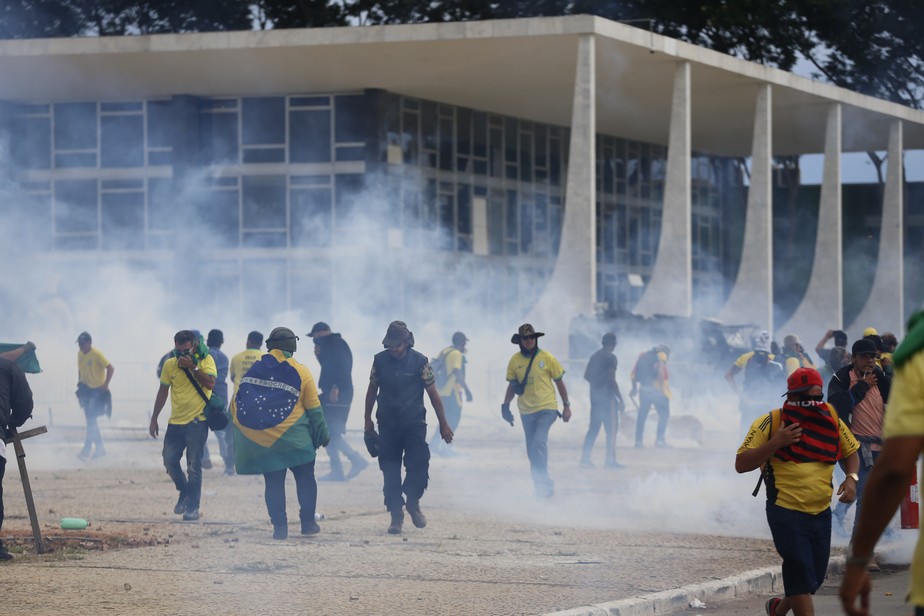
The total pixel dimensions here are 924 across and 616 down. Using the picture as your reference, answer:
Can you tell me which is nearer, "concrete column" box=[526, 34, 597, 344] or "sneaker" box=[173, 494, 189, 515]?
"sneaker" box=[173, 494, 189, 515]

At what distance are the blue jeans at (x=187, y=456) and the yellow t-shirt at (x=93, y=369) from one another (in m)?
7.65

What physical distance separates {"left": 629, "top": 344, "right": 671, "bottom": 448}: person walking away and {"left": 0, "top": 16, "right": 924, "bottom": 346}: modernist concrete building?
35.1ft

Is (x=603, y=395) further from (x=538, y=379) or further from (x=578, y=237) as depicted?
(x=578, y=237)

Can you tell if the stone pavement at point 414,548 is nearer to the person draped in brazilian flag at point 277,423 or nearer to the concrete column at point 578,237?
the person draped in brazilian flag at point 277,423

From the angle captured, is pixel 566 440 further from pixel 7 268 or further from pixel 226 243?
pixel 7 268

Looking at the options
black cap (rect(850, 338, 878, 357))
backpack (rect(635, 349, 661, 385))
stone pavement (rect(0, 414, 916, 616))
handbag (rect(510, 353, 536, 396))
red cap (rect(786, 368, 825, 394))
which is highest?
black cap (rect(850, 338, 878, 357))

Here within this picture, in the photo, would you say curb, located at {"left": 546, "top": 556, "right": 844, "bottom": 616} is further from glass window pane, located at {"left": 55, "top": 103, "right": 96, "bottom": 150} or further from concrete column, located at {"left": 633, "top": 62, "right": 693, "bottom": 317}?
glass window pane, located at {"left": 55, "top": 103, "right": 96, "bottom": 150}

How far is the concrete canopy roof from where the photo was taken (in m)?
33.3

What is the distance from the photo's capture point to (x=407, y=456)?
11438 mm

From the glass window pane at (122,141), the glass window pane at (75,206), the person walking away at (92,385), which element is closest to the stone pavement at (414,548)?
the person walking away at (92,385)

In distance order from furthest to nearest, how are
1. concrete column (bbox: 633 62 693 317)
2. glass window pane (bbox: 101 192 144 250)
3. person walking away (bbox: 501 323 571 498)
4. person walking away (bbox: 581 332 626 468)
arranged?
glass window pane (bbox: 101 192 144 250)
concrete column (bbox: 633 62 693 317)
person walking away (bbox: 581 332 626 468)
person walking away (bbox: 501 323 571 498)

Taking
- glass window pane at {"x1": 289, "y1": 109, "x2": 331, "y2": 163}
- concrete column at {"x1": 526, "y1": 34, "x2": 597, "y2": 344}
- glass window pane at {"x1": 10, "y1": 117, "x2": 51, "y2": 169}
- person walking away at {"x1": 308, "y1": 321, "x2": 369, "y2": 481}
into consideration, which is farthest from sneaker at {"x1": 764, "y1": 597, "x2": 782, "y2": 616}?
glass window pane at {"x1": 10, "y1": 117, "x2": 51, "y2": 169}

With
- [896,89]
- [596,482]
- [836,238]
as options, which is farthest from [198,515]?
[896,89]

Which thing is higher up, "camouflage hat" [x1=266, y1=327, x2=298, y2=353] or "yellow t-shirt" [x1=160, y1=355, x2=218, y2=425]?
"camouflage hat" [x1=266, y1=327, x2=298, y2=353]
